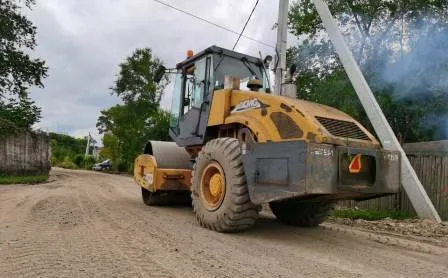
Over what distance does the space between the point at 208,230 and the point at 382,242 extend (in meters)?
2.64

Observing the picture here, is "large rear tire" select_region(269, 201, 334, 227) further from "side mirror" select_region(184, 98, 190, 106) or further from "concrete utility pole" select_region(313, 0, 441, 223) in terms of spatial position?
"side mirror" select_region(184, 98, 190, 106)

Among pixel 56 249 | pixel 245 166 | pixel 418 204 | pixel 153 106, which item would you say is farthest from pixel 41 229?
pixel 153 106

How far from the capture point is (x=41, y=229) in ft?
22.9

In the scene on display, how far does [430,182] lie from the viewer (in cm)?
1091

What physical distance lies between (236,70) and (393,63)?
23.0 feet

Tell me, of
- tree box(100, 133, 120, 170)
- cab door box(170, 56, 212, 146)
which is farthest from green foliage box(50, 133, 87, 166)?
cab door box(170, 56, 212, 146)

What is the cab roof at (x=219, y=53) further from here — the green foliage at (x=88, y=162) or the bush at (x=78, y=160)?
the bush at (x=78, y=160)

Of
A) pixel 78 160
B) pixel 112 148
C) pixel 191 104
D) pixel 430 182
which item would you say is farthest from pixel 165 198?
pixel 78 160

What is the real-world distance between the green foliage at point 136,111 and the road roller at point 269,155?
26.2m

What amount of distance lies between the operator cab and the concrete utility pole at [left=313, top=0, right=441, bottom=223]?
2.77 metres

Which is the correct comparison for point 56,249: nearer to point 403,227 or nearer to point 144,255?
point 144,255

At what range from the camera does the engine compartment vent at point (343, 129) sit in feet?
22.0

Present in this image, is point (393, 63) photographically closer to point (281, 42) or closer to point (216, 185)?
point (281, 42)

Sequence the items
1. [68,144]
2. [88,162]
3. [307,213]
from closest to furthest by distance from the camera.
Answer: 1. [307,213]
2. [88,162]
3. [68,144]
